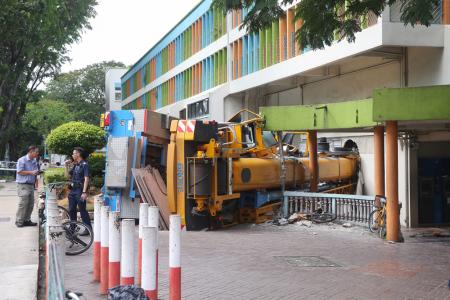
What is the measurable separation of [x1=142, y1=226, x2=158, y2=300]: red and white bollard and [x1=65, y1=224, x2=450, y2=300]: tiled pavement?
148cm

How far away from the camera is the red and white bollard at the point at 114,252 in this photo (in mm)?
6293

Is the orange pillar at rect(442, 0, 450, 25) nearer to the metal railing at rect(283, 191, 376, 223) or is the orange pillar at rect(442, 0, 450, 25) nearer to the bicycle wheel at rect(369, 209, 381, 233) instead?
the metal railing at rect(283, 191, 376, 223)

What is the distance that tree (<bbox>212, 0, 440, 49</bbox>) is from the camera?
8.52 m

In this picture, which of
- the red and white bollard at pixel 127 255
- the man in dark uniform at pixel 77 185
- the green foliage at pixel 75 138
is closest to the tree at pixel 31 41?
the green foliage at pixel 75 138

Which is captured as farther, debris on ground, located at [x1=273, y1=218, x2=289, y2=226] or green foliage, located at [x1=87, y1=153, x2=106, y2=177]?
green foliage, located at [x1=87, y1=153, x2=106, y2=177]

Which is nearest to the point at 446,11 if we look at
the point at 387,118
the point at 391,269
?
the point at 387,118

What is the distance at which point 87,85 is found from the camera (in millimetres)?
82812

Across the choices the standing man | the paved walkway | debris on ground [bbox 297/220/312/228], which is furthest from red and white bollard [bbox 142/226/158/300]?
debris on ground [bbox 297/220/312/228]

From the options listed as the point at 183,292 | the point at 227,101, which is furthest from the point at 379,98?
the point at 227,101

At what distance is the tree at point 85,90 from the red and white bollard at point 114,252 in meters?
73.8

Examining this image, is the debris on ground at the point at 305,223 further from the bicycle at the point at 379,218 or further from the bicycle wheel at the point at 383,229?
the bicycle wheel at the point at 383,229

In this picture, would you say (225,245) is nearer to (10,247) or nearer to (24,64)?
(10,247)

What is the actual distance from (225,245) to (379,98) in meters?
4.32

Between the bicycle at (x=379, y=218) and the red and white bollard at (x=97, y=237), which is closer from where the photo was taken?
the red and white bollard at (x=97, y=237)
